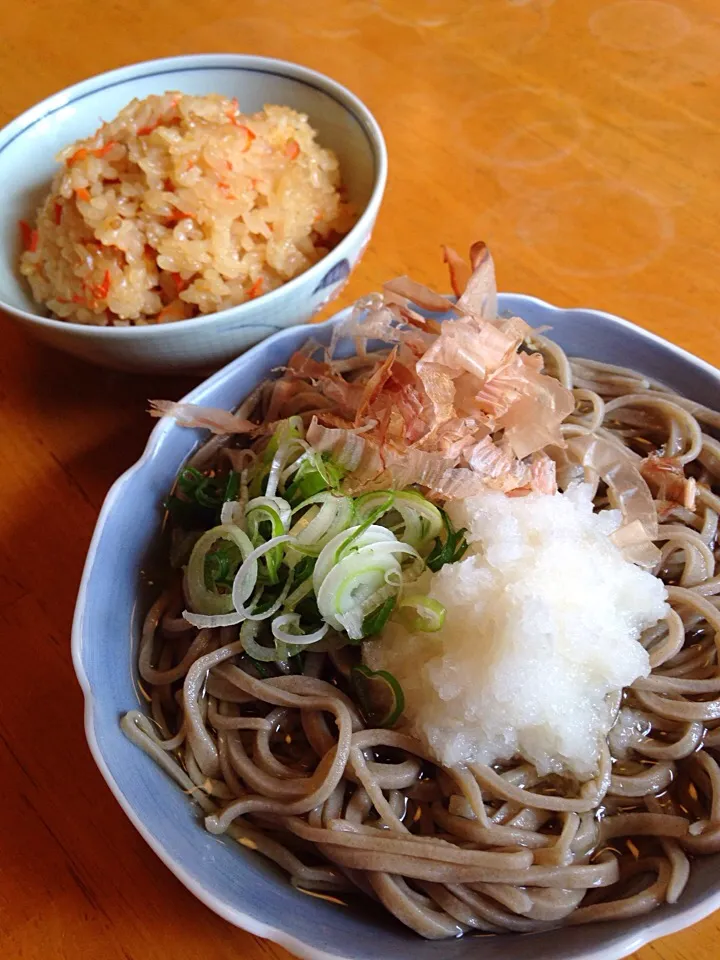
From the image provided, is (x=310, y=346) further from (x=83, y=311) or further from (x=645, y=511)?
(x=645, y=511)

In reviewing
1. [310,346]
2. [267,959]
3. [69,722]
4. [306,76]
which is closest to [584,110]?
[306,76]

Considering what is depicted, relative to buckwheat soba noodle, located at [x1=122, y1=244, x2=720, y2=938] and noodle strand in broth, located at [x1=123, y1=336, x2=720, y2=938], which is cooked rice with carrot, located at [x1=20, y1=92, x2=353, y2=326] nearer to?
buckwheat soba noodle, located at [x1=122, y1=244, x2=720, y2=938]

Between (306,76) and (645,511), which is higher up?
(306,76)

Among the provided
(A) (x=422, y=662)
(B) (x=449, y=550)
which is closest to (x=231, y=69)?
(B) (x=449, y=550)

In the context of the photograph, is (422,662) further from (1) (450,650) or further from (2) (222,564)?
(2) (222,564)

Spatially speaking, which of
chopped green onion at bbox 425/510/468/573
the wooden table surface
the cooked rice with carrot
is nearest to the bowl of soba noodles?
chopped green onion at bbox 425/510/468/573

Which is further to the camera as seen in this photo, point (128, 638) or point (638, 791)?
point (128, 638)

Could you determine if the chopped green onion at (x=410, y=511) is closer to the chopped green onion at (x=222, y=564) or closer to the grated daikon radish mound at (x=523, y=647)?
the grated daikon radish mound at (x=523, y=647)
